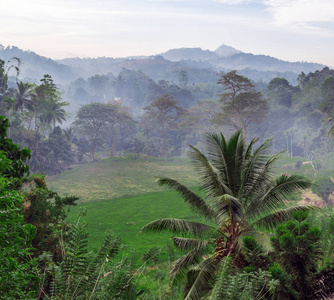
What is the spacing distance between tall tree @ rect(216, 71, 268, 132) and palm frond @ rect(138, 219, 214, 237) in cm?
3567

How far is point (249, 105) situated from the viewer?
45.8 meters

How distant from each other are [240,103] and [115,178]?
1888cm

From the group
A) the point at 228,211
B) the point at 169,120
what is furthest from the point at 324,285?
the point at 169,120

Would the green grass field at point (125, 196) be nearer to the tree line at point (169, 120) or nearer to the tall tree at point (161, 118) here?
the tree line at point (169, 120)

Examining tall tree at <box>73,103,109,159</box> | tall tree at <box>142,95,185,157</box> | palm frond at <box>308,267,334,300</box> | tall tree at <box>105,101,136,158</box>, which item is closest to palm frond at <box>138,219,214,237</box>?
palm frond at <box>308,267,334,300</box>

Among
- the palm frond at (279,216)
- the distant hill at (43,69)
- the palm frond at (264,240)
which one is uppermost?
the distant hill at (43,69)

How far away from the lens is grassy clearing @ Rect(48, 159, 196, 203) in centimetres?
3453

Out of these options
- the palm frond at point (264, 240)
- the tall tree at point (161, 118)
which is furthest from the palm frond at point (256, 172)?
the tall tree at point (161, 118)

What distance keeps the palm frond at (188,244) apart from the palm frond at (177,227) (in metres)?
0.22

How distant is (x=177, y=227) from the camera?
9.36 m

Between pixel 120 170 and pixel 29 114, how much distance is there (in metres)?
14.4

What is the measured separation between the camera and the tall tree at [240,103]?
144 feet

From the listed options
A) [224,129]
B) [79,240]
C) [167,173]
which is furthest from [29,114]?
[79,240]

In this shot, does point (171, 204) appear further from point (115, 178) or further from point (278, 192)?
point (278, 192)
